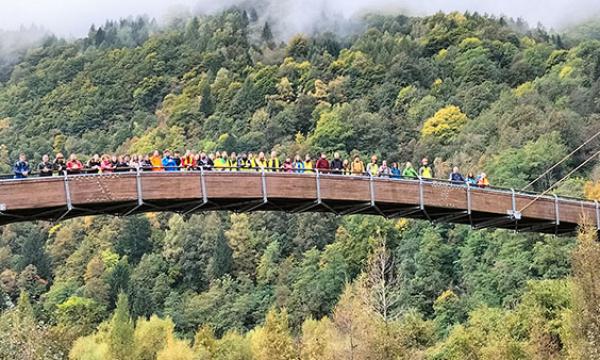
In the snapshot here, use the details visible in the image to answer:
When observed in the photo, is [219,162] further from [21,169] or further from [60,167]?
Answer: [21,169]

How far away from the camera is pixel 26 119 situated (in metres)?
153

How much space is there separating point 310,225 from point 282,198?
66221mm

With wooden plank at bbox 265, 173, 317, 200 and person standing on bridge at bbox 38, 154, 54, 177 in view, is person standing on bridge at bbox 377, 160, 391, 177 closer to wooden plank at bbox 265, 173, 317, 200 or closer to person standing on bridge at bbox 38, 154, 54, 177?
wooden plank at bbox 265, 173, 317, 200

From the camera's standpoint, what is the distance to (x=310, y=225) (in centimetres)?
9512

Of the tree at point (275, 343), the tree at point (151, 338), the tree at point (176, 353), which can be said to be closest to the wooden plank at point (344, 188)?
the tree at point (275, 343)

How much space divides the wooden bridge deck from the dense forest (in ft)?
7.70

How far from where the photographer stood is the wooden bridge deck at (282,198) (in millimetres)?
25484

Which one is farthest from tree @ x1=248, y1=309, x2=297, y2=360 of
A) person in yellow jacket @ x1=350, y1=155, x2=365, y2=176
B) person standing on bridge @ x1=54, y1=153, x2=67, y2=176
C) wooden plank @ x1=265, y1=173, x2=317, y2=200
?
person standing on bridge @ x1=54, y1=153, x2=67, y2=176

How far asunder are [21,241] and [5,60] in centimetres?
9215

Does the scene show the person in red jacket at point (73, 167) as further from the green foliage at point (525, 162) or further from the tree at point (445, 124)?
the tree at point (445, 124)

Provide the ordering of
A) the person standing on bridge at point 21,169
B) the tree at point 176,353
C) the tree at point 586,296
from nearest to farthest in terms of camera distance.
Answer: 1. the person standing on bridge at point 21,169
2. the tree at point 586,296
3. the tree at point 176,353

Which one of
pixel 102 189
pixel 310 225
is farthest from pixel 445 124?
pixel 102 189

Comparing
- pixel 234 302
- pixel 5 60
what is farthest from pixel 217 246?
pixel 5 60

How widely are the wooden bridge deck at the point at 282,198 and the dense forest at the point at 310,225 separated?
2.35 metres
